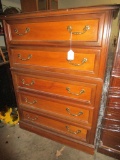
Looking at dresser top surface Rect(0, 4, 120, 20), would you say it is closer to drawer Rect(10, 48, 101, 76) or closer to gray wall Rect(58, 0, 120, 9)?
drawer Rect(10, 48, 101, 76)

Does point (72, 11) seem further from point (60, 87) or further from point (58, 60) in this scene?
point (60, 87)

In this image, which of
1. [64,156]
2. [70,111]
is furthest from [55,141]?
[70,111]

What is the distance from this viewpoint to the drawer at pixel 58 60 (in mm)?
854

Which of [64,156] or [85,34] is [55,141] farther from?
[85,34]

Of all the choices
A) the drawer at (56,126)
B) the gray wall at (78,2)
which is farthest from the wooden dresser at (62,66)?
the gray wall at (78,2)

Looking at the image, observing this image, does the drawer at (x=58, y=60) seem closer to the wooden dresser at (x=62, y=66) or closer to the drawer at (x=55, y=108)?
the wooden dresser at (x=62, y=66)

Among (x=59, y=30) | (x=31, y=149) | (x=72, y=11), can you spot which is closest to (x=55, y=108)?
(x=31, y=149)

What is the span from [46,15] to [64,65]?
0.40m

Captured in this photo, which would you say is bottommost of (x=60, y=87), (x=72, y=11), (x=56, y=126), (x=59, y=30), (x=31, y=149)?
(x=31, y=149)

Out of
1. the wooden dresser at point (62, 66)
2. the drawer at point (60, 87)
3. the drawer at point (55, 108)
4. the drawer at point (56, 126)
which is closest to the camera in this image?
the wooden dresser at point (62, 66)

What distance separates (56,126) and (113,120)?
60 centimetres

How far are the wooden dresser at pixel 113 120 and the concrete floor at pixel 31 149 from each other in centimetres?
12

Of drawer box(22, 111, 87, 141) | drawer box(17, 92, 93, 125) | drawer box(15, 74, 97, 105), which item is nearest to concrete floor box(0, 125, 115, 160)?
drawer box(22, 111, 87, 141)

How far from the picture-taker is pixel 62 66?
961 mm
